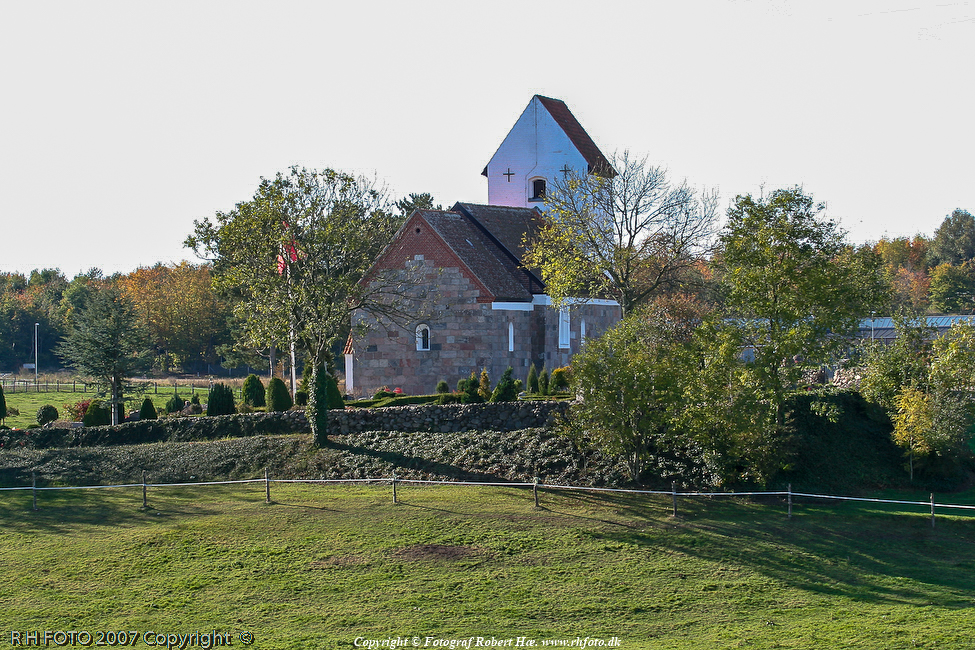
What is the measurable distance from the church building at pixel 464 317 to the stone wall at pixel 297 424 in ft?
32.9

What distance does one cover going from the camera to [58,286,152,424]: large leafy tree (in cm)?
3584

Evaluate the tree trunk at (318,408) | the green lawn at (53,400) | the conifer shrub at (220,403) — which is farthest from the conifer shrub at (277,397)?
the green lawn at (53,400)

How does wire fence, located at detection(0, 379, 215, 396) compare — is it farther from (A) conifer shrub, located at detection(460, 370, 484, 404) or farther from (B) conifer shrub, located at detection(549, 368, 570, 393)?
(B) conifer shrub, located at detection(549, 368, 570, 393)

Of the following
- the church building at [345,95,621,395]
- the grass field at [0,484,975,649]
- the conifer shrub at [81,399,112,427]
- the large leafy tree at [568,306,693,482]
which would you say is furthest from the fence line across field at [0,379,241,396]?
the large leafy tree at [568,306,693,482]

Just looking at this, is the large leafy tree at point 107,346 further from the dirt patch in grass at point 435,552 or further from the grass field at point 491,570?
the dirt patch in grass at point 435,552

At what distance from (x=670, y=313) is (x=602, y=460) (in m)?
20.7

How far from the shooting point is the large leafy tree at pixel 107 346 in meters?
35.8

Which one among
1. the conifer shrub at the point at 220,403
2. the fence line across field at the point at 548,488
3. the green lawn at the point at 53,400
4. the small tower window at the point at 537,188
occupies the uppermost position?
the small tower window at the point at 537,188

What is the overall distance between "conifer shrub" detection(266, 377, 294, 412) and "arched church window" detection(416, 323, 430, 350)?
9.21 metres

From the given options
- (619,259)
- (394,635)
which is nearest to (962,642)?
(394,635)

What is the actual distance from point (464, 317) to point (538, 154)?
13.6 meters

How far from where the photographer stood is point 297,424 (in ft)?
100

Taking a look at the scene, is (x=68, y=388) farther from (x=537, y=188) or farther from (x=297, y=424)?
(x=297, y=424)

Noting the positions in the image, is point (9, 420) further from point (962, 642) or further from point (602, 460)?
point (962, 642)
